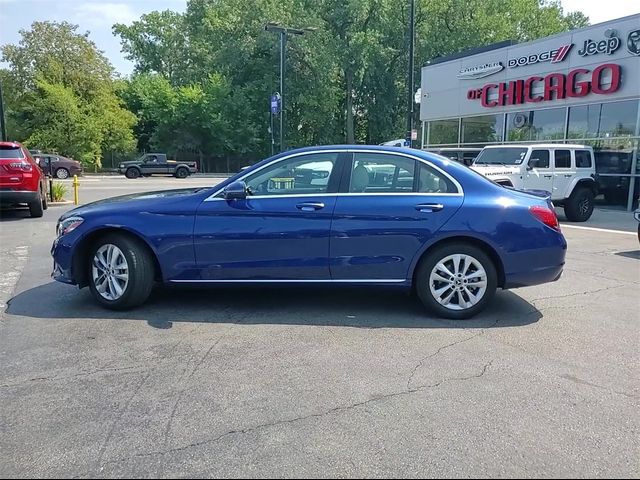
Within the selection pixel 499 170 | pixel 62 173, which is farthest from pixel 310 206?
pixel 62 173

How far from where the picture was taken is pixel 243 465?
9.17 feet

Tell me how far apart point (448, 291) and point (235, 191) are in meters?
2.22

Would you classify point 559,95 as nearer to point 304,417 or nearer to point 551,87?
point 551,87

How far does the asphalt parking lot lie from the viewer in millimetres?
2863

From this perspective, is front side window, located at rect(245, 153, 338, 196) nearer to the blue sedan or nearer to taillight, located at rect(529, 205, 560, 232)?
the blue sedan

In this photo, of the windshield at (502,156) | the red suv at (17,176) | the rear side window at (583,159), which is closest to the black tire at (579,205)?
the rear side window at (583,159)

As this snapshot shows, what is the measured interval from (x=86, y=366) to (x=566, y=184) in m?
13.0

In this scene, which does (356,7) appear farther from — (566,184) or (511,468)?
(511,468)

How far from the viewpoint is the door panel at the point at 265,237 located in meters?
5.11

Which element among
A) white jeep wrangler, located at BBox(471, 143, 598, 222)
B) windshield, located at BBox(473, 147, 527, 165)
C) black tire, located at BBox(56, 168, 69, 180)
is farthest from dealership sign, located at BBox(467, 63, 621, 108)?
black tire, located at BBox(56, 168, 69, 180)

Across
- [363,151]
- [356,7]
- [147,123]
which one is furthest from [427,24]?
[363,151]

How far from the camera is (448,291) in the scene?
518 centimetres

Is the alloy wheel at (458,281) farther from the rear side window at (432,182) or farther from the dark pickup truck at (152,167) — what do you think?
the dark pickup truck at (152,167)

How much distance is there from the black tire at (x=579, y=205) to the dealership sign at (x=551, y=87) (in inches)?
200
